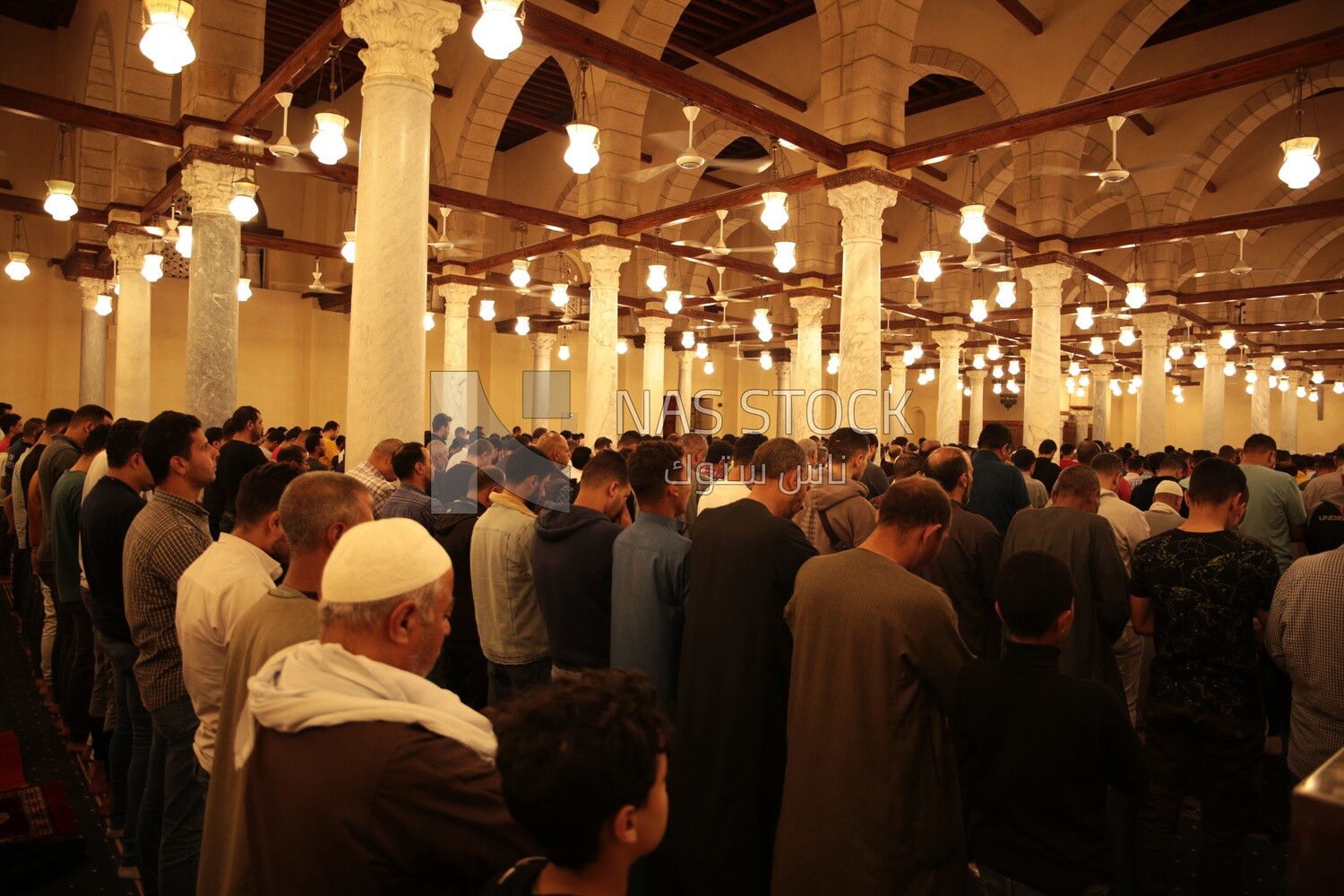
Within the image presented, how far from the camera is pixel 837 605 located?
2.43 meters

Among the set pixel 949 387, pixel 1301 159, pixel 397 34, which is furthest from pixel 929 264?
pixel 397 34

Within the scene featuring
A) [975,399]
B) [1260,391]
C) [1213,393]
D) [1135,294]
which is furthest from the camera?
[975,399]

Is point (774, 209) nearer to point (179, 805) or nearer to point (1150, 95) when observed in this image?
point (1150, 95)

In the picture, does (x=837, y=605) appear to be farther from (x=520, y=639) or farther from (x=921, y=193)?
(x=921, y=193)

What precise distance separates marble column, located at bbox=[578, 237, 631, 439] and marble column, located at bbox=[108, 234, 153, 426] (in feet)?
19.2

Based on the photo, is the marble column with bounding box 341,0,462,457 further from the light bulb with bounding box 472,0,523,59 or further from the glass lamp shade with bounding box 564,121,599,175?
the glass lamp shade with bounding box 564,121,599,175

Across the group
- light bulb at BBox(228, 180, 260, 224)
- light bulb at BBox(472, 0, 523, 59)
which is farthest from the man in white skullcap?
light bulb at BBox(228, 180, 260, 224)

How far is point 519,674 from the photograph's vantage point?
3754 millimetres

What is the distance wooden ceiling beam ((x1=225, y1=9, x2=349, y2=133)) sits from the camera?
266 inches

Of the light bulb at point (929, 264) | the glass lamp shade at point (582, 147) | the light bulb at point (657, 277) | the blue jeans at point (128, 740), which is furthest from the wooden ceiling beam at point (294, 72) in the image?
the light bulb at point (929, 264)

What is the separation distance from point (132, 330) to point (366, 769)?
40.2ft

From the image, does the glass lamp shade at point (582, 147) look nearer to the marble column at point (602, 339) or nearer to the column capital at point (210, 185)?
the column capital at point (210, 185)

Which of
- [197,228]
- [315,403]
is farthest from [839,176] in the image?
[315,403]

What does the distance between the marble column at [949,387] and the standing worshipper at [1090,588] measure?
12283 mm
